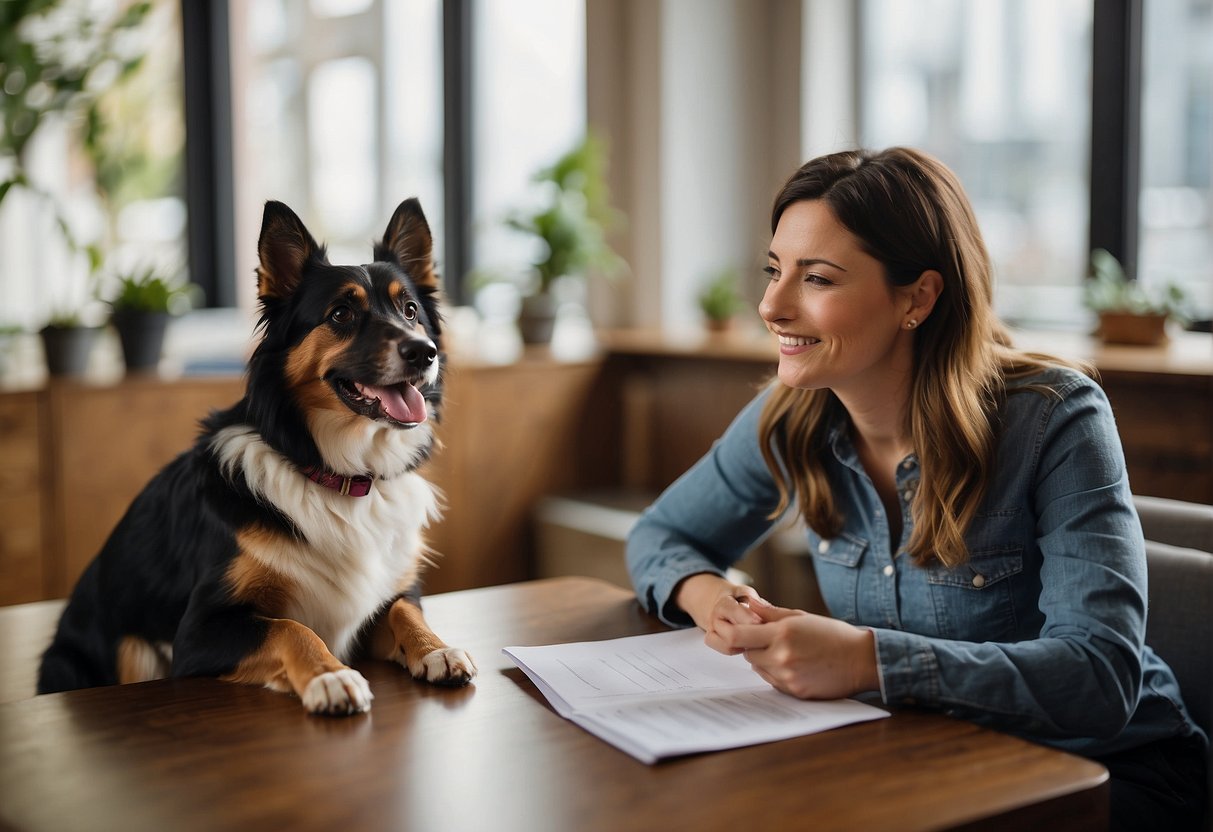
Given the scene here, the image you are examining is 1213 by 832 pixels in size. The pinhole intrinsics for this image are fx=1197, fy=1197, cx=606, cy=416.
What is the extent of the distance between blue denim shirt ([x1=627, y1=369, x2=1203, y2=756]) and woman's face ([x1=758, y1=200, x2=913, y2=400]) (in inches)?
6.3

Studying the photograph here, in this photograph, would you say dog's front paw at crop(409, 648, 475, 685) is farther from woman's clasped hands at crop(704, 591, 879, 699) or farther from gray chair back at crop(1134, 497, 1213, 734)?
gray chair back at crop(1134, 497, 1213, 734)

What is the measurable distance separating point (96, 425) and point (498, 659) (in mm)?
2202

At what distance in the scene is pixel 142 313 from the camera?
332 centimetres

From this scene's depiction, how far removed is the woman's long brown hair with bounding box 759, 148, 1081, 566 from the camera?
4.91ft

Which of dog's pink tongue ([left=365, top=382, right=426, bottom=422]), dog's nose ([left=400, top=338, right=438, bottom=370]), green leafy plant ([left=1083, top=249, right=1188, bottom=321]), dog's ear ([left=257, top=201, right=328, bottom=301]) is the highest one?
dog's ear ([left=257, top=201, right=328, bottom=301])

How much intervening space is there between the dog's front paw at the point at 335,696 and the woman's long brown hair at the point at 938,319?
2.38 feet

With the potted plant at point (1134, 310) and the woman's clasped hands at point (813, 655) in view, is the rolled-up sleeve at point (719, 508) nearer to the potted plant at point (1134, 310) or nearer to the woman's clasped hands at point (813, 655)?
the woman's clasped hands at point (813, 655)

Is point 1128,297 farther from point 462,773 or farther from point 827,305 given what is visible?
point 462,773

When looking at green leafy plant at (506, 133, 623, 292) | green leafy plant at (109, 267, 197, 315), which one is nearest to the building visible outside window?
green leafy plant at (506, 133, 623, 292)

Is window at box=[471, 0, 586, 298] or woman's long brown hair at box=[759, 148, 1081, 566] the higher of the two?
window at box=[471, 0, 586, 298]

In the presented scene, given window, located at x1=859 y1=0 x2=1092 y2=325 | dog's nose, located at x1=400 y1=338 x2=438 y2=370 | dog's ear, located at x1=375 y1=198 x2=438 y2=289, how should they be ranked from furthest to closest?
window, located at x1=859 y1=0 x2=1092 y2=325 < dog's ear, located at x1=375 y1=198 x2=438 y2=289 < dog's nose, located at x1=400 y1=338 x2=438 y2=370

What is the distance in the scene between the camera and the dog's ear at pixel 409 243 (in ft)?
5.52

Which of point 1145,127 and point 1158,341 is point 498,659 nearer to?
point 1158,341

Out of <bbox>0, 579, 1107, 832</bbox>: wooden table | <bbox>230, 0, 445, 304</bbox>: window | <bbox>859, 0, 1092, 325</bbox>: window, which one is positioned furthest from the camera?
<bbox>230, 0, 445, 304</bbox>: window
